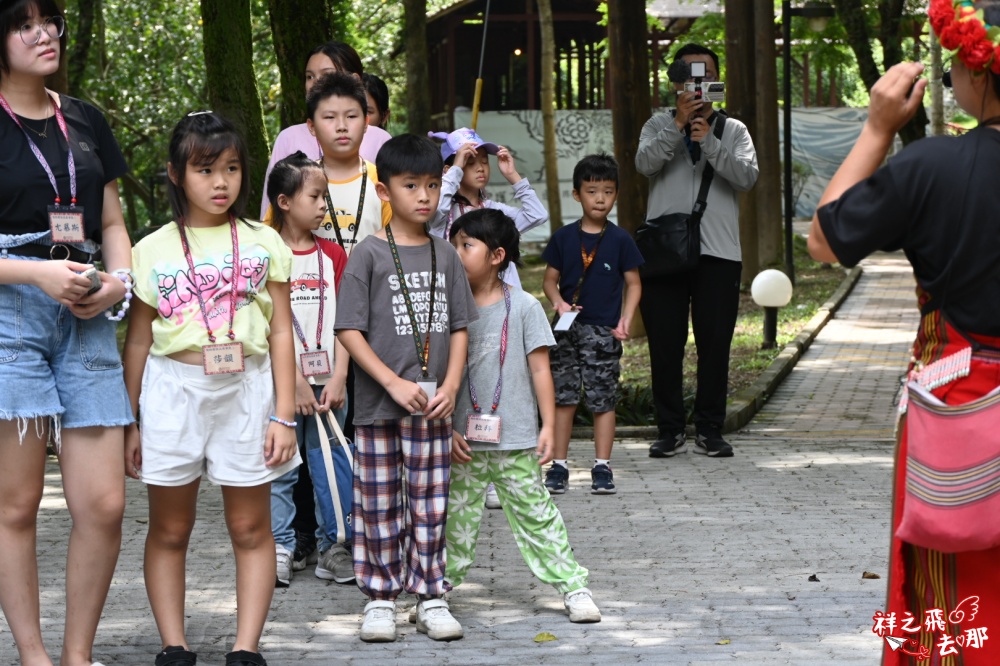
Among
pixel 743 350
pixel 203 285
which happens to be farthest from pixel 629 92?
pixel 203 285

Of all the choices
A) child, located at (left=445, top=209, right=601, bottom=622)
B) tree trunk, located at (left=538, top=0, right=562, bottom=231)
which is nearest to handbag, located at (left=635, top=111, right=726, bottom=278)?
child, located at (left=445, top=209, right=601, bottom=622)

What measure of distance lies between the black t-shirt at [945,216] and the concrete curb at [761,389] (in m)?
6.08

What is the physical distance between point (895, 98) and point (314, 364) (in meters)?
2.93

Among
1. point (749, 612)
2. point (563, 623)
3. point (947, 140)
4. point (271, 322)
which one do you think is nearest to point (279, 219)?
point (271, 322)

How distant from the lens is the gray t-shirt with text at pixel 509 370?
539 cm

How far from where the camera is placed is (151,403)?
4.48 m

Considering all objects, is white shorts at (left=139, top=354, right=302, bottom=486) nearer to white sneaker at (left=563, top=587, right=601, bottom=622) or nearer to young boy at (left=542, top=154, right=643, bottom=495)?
white sneaker at (left=563, top=587, right=601, bottom=622)

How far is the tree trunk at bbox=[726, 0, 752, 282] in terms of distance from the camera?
17984 millimetres

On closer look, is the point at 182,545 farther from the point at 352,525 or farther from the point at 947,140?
the point at 947,140

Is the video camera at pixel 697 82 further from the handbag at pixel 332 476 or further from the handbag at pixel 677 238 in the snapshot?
the handbag at pixel 332 476

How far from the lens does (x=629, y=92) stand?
13.0m

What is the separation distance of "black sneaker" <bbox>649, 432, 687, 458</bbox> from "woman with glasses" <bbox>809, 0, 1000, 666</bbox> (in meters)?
5.22

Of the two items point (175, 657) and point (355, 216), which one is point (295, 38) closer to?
point (355, 216)

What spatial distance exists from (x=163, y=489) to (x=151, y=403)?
0.96 ft
